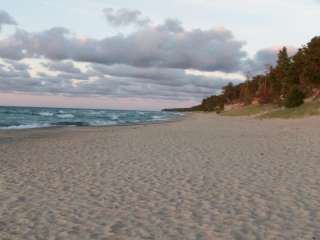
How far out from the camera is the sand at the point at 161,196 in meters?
6.70

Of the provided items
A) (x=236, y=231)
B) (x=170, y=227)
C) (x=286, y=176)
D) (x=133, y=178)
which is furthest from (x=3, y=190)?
(x=286, y=176)

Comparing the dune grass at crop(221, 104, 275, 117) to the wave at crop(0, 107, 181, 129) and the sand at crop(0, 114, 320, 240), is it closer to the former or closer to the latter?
the wave at crop(0, 107, 181, 129)

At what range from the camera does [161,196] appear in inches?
353

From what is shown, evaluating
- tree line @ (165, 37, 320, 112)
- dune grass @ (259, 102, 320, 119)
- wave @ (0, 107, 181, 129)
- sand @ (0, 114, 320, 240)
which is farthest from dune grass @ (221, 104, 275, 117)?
sand @ (0, 114, 320, 240)

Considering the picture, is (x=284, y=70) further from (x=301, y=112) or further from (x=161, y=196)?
(x=161, y=196)

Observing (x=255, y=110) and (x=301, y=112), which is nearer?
(x=301, y=112)

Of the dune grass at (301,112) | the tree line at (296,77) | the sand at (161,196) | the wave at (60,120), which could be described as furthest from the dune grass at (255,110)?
the sand at (161,196)

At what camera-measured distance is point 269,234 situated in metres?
6.52

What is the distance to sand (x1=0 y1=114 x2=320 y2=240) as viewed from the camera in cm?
670

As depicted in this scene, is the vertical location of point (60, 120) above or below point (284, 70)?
below

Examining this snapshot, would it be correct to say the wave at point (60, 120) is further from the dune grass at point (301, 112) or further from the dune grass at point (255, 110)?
the dune grass at point (301, 112)

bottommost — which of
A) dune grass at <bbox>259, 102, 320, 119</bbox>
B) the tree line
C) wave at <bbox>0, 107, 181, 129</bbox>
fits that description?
wave at <bbox>0, 107, 181, 129</bbox>

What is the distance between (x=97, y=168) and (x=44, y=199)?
4.19m

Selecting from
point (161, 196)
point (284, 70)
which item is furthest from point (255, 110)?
point (161, 196)
